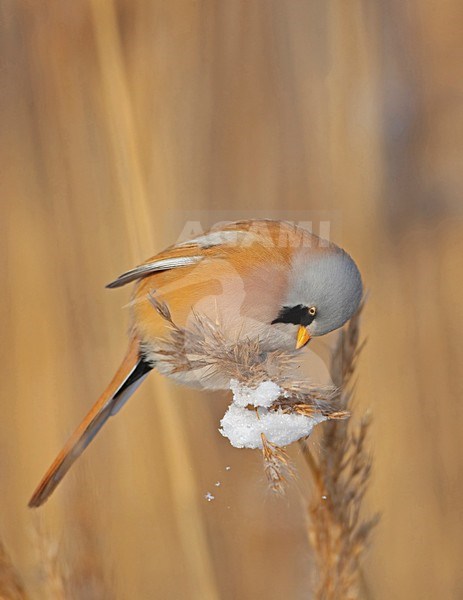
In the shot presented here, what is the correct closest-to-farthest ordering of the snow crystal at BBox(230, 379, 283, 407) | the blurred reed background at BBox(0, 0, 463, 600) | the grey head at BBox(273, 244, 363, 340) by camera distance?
the snow crystal at BBox(230, 379, 283, 407) < the grey head at BBox(273, 244, 363, 340) < the blurred reed background at BBox(0, 0, 463, 600)

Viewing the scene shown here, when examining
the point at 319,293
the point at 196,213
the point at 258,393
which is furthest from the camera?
the point at 196,213

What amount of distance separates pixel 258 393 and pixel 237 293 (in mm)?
192

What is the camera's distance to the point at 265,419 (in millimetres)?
724

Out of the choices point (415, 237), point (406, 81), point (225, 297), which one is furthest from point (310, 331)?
point (406, 81)

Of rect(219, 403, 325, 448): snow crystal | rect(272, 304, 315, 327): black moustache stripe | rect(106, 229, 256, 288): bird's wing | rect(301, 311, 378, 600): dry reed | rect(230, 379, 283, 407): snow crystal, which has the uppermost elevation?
rect(106, 229, 256, 288): bird's wing

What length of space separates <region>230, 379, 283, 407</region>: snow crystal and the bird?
0.13 feet

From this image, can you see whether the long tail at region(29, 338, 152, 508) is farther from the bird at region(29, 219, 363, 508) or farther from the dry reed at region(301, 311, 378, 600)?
the dry reed at region(301, 311, 378, 600)

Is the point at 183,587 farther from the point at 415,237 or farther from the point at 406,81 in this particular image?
the point at 406,81

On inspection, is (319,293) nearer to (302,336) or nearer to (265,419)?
(302,336)

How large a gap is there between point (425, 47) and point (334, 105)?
145 millimetres

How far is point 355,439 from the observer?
0.85 meters

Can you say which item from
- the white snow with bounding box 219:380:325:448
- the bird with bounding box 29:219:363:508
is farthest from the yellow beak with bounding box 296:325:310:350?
the white snow with bounding box 219:380:325:448

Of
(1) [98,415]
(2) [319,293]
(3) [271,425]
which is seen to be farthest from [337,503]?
(1) [98,415]

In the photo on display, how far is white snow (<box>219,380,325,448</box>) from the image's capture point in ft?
2.33
